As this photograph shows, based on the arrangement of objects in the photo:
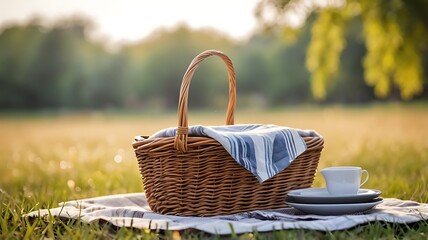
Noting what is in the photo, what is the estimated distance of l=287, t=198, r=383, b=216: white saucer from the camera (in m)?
3.03

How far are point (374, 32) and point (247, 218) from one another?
5.75 metres

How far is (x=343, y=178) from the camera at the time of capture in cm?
314

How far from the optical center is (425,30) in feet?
26.9

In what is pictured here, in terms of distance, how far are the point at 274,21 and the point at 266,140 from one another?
188 inches

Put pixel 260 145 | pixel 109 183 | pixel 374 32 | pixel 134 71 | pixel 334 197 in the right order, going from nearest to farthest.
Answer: pixel 334 197 → pixel 260 145 → pixel 109 183 → pixel 374 32 → pixel 134 71

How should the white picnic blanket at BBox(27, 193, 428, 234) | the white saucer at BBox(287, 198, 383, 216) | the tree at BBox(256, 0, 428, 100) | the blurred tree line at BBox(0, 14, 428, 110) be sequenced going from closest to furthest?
the white picnic blanket at BBox(27, 193, 428, 234), the white saucer at BBox(287, 198, 383, 216), the tree at BBox(256, 0, 428, 100), the blurred tree line at BBox(0, 14, 428, 110)

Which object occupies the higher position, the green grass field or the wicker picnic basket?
the wicker picnic basket

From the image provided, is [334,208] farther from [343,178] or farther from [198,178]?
[198,178]

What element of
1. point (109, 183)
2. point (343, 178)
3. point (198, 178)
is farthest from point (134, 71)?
point (343, 178)

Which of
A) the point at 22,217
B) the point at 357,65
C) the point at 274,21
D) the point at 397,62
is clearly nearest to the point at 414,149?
the point at 397,62

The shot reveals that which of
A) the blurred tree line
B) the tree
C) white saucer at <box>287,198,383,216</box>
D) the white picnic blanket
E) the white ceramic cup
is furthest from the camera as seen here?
the blurred tree line

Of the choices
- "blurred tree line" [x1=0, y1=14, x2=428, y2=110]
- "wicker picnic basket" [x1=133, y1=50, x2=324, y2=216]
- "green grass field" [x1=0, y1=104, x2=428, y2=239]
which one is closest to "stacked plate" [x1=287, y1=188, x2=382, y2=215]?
"green grass field" [x1=0, y1=104, x2=428, y2=239]

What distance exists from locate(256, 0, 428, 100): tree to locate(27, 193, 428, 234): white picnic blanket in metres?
4.45

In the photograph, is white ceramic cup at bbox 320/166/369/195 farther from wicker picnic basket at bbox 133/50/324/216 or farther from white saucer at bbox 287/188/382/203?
wicker picnic basket at bbox 133/50/324/216
